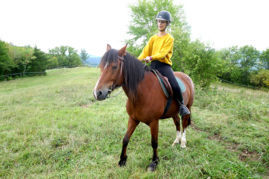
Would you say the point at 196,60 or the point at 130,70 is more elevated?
the point at 196,60

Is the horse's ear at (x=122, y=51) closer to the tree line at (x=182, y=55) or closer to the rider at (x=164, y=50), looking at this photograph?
the rider at (x=164, y=50)

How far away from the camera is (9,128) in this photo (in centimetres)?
440

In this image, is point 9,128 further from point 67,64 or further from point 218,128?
point 67,64

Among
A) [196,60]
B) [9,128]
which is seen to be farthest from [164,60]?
[196,60]

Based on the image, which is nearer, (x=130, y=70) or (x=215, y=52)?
(x=130, y=70)

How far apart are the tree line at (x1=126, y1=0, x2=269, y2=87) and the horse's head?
2.58ft

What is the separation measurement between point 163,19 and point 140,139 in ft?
9.90

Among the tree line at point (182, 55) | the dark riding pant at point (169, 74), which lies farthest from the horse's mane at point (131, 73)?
the tree line at point (182, 55)

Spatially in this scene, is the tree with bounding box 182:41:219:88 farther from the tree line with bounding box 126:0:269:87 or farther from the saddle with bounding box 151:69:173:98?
the saddle with bounding box 151:69:173:98

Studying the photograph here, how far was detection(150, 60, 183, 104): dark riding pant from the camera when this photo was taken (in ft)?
9.23

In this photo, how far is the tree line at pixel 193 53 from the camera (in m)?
9.49

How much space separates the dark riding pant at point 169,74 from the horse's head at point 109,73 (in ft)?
3.51

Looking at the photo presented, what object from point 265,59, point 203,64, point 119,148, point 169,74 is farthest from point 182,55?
point 265,59

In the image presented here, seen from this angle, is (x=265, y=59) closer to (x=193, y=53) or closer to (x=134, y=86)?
(x=193, y=53)
